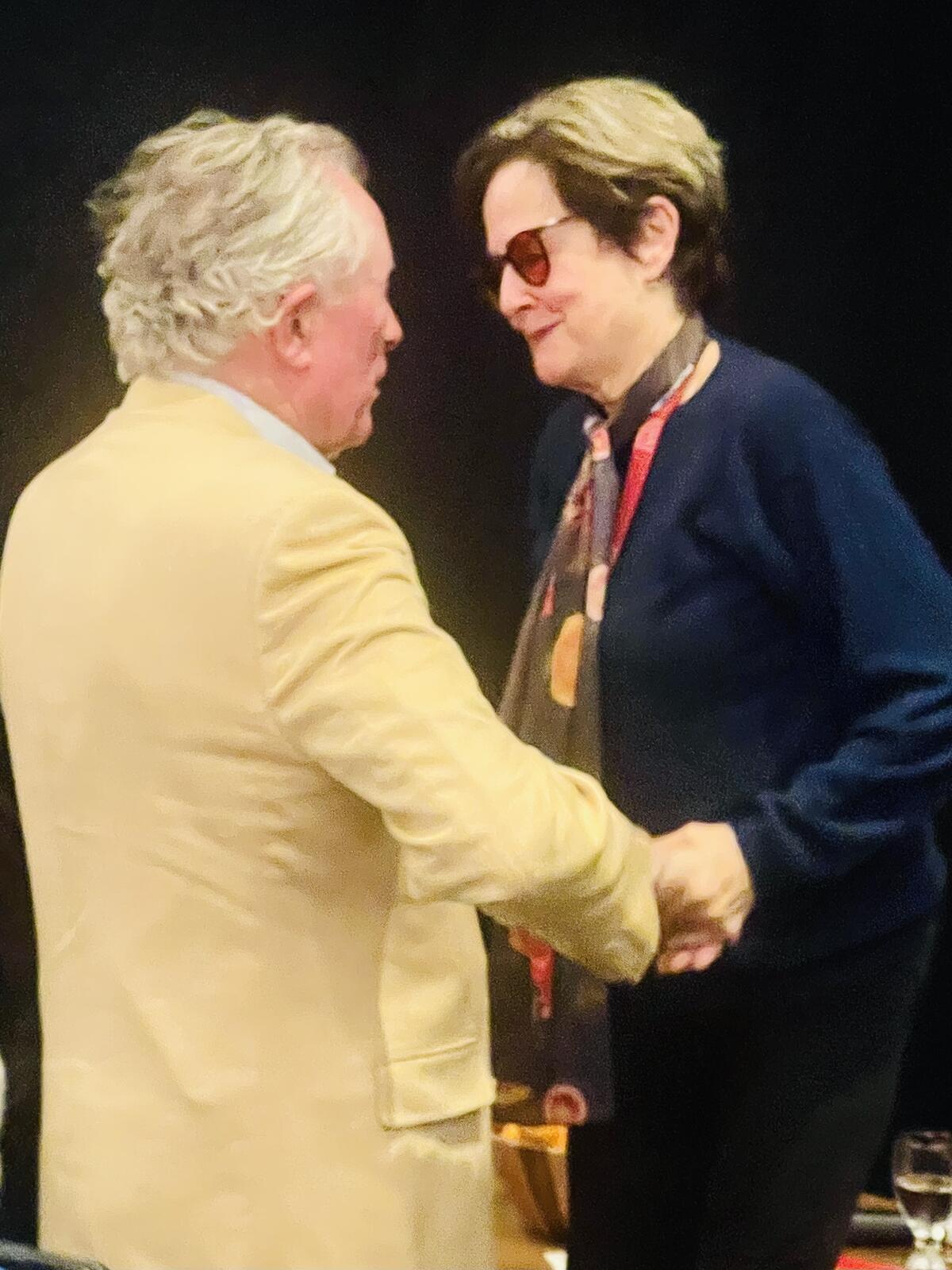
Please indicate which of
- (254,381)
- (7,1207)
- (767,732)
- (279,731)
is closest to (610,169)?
(254,381)

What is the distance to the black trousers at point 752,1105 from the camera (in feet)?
4.75

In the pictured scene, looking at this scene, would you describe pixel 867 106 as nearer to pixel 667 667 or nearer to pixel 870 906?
pixel 667 667

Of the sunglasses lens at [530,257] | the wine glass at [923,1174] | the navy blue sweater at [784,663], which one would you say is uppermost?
the sunglasses lens at [530,257]

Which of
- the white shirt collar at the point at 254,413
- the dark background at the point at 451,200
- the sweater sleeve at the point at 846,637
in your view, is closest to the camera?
the white shirt collar at the point at 254,413

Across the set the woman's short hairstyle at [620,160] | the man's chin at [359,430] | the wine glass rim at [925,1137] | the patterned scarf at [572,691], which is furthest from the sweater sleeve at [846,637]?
the wine glass rim at [925,1137]

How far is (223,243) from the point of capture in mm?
1262

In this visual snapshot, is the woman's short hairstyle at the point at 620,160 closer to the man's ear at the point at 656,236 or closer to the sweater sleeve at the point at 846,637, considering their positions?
the man's ear at the point at 656,236

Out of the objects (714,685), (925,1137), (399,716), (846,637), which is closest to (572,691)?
(714,685)

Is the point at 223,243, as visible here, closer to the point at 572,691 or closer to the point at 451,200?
the point at 451,200

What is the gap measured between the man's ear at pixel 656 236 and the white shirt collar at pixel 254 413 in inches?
16.8

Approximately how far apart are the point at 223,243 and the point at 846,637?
2.19ft

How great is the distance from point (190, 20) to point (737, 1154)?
1292 millimetres

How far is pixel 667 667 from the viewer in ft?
4.69

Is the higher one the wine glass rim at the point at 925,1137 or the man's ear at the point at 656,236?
the man's ear at the point at 656,236
